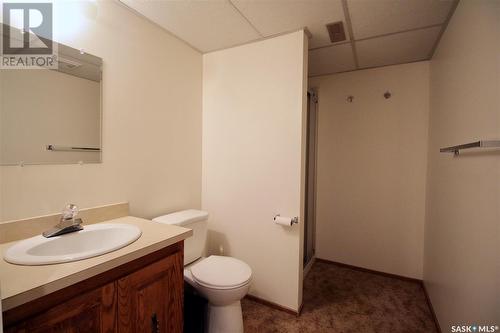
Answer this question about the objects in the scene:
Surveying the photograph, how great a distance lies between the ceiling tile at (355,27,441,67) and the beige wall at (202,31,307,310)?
2.45 ft

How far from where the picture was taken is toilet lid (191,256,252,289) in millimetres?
1472

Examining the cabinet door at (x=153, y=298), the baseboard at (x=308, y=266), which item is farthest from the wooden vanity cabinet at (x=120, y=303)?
the baseboard at (x=308, y=266)

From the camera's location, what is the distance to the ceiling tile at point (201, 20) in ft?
5.04

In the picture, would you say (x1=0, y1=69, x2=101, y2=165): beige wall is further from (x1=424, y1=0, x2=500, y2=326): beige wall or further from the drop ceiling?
(x1=424, y1=0, x2=500, y2=326): beige wall

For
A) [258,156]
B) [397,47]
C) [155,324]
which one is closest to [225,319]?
[155,324]

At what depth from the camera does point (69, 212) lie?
1227 mm

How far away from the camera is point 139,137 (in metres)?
1.68

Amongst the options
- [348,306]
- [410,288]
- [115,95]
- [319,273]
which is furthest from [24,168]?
[410,288]

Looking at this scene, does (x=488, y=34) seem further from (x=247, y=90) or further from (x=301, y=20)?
(x=247, y=90)

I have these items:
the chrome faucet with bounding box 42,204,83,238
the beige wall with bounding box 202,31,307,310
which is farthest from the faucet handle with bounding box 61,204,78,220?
the beige wall with bounding box 202,31,307,310

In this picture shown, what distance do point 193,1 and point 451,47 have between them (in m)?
1.79

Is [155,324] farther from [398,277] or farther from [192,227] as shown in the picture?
[398,277]

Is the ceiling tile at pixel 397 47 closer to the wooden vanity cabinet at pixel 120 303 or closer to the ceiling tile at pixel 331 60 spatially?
the ceiling tile at pixel 331 60

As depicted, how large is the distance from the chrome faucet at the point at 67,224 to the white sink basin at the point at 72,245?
0.07ft
